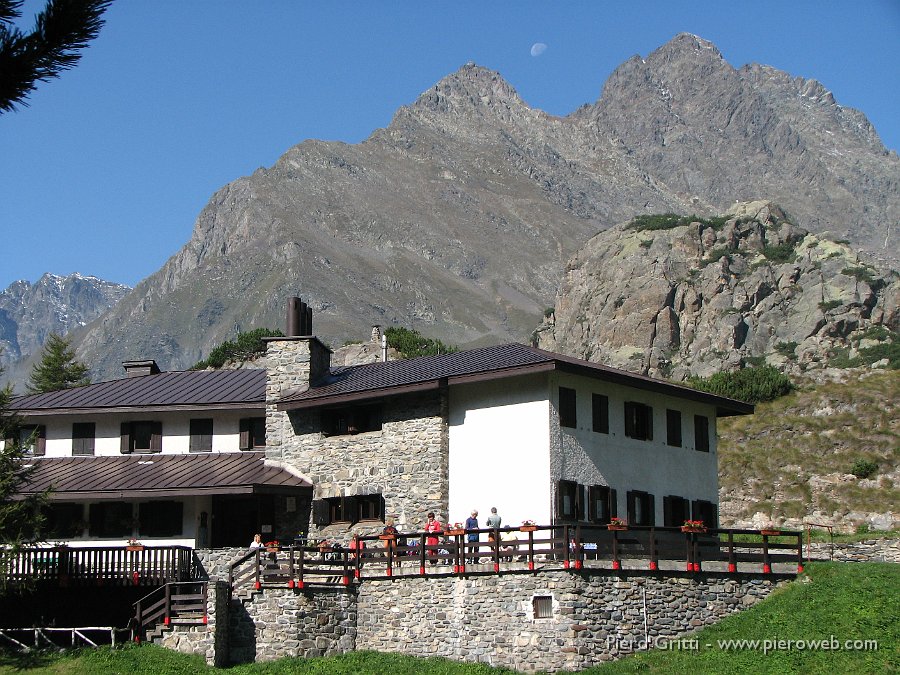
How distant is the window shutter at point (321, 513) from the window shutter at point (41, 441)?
11.7 m

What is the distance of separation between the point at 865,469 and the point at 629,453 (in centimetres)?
2691

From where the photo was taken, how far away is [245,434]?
4075 centimetres

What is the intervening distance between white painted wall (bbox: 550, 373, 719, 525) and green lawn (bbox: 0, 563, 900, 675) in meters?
6.59

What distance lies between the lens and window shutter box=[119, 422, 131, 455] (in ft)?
136

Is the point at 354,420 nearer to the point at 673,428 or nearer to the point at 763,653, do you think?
the point at 673,428

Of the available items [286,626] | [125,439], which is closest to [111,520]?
[125,439]

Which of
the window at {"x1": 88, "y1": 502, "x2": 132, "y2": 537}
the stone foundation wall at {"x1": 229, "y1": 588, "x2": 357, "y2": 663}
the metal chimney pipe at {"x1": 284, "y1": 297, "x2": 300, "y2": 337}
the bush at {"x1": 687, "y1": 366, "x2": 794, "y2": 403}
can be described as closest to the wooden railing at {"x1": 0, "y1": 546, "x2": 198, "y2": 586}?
the stone foundation wall at {"x1": 229, "y1": 588, "x2": 357, "y2": 663}

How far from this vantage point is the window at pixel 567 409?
3349cm

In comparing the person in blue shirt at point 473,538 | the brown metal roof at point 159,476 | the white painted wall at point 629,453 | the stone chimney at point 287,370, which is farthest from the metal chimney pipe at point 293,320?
the white painted wall at point 629,453

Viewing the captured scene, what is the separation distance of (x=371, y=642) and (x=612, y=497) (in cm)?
894

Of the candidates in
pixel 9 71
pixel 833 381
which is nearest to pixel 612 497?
pixel 9 71

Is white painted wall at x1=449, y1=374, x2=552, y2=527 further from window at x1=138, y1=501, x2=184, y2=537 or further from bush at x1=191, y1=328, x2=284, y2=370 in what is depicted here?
bush at x1=191, y1=328, x2=284, y2=370

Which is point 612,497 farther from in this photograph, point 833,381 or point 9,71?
point 833,381

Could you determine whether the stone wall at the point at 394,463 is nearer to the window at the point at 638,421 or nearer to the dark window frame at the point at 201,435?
the dark window frame at the point at 201,435
